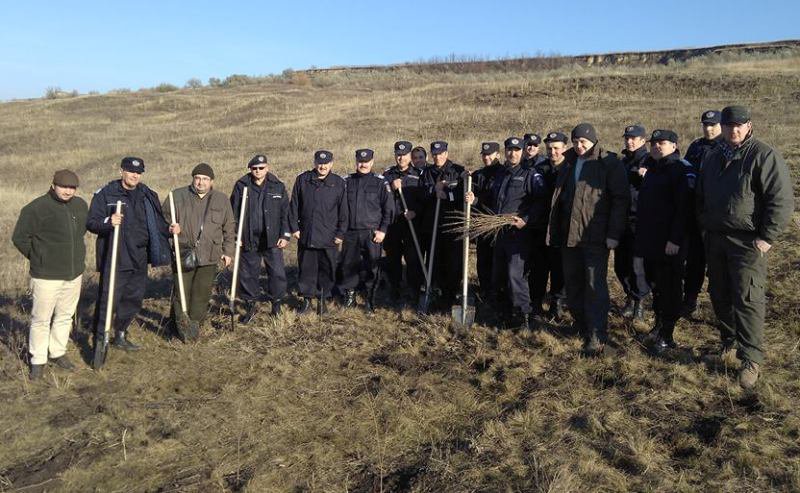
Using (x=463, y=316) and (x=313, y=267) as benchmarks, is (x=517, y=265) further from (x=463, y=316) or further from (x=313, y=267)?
(x=313, y=267)

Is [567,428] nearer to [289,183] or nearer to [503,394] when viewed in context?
[503,394]

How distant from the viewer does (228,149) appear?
24.2 meters

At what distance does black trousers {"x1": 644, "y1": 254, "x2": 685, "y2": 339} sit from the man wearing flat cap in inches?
215

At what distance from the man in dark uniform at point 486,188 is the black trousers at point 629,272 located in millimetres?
1459

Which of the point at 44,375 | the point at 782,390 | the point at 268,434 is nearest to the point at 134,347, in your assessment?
the point at 44,375

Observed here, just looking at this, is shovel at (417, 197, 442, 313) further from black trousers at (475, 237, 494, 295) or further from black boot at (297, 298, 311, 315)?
black boot at (297, 298, 311, 315)

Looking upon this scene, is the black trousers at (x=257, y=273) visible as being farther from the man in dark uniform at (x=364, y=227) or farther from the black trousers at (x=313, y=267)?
the man in dark uniform at (x=364, y=227)

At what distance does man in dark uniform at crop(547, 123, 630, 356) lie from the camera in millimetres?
5469

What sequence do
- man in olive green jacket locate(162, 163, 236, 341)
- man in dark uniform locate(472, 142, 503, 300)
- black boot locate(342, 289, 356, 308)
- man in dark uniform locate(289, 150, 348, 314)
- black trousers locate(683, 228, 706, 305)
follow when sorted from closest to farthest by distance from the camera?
black trousers locate(683, 228, 706, 305)
man in olive green jacket locate(162, 163, 236, 341)
man in dark uniform locate(472, 142, 503, 300)
man in dark uniform locate(289, 150, 348, 314)
black boot locate(342, 289, 356, 308)

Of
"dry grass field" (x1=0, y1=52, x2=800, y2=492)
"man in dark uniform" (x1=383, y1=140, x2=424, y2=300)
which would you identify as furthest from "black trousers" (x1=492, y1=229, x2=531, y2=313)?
"man in dark uniform" (x1=383, y1=140, x2=424, y2=300)

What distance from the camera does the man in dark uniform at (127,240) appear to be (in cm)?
610

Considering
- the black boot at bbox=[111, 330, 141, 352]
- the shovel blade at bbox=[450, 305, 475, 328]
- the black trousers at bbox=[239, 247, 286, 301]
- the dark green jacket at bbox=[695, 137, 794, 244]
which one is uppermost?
the dark green jacket at bbox=[695, 137, 794, 244]

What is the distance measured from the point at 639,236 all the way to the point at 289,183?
11371mm

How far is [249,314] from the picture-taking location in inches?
291
